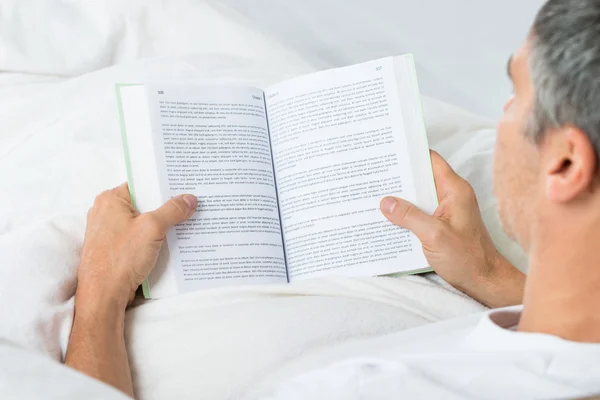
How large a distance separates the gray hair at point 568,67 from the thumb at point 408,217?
1.30 ft

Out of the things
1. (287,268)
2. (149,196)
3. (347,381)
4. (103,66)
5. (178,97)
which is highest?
(103,66)

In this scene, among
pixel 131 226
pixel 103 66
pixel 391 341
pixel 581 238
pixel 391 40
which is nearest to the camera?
pixel 581 238

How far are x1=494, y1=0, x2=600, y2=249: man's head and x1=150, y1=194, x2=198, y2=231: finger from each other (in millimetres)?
472

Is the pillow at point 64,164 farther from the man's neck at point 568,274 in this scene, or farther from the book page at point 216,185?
the man's neck at point 568,274

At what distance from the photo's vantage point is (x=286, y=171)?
4.03ft

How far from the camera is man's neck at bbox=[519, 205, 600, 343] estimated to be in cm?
77

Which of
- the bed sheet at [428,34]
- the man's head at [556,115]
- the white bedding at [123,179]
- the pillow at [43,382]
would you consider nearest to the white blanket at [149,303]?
the white bedding at [123,179]

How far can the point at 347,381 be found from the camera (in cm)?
83

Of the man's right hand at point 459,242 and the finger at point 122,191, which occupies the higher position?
the finger at point 122,191

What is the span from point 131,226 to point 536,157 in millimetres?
578

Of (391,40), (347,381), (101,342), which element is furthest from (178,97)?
(391,40)

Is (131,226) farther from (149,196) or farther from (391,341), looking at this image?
(391,341)

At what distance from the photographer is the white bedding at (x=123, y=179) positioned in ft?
3.50

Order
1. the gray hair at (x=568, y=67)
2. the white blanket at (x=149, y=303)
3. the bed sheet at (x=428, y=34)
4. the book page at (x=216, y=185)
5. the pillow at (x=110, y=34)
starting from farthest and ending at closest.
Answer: the bed sheet at (x=428, y=34)
the pillow at (x=110, y=34)
the book page at (x=216, y=185)
the white blanket at (x=149, y=303)
the gray hair at (x=568, y=67)
